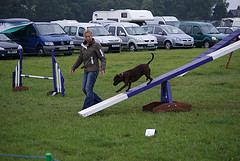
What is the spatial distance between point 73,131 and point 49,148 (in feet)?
3.13

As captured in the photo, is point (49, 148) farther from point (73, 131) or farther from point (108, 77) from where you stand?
point (108, 77)

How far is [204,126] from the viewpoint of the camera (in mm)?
6480

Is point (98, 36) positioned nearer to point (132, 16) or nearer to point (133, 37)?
point (133, 37)

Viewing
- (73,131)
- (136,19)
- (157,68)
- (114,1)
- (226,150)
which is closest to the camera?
(226,150)

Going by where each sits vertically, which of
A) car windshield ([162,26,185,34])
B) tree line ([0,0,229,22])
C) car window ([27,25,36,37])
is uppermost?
car window ([27,25,36,37])

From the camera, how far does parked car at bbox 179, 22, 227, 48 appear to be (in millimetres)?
26938

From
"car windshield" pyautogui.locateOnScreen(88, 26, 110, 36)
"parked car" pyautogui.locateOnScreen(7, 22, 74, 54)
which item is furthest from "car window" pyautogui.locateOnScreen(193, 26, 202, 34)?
"parked car" pyautogui.locateOnScreen(7, 22, 74, 54)

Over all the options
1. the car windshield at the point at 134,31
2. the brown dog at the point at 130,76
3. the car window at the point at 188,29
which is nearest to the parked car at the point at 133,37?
the car windshield at the point at 134,31

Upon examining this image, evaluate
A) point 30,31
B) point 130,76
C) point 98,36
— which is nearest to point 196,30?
point 98,36

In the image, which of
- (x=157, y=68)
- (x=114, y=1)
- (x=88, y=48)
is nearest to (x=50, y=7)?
(x=114, y=1)

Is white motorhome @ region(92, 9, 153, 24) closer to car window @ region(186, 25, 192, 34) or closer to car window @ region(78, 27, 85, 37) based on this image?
car window @ region(186, 25, 192, 34)

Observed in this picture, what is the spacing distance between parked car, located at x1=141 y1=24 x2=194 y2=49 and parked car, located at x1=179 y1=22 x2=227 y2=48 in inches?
60.8

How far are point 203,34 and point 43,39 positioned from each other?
12.7 metres

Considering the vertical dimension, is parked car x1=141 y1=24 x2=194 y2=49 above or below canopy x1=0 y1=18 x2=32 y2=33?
below
